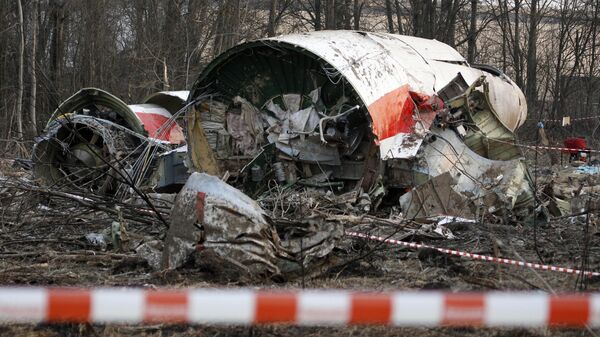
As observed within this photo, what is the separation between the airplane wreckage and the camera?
8852 mm

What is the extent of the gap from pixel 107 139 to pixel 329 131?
3628mm

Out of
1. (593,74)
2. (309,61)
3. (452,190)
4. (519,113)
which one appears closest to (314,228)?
(452,190)

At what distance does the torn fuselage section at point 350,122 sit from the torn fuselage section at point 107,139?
0.77m

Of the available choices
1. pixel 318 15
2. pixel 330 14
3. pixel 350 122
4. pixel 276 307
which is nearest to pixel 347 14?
pixel 318 15

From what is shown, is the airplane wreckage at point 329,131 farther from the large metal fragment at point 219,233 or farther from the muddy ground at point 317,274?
the large metal fragment at point 219,233

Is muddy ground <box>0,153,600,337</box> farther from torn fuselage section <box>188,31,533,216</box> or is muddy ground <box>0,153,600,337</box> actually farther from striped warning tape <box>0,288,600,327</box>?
torn fuselage section <box>188,31,533,216</box>

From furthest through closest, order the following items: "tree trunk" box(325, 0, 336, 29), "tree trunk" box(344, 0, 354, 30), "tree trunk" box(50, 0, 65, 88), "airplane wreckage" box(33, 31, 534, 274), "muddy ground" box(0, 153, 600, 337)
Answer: "tree trunk" box(344, 0, 354, 30)
"tree trunk" box(325, 0, 336, 29)
"tree trunk" box(50, 0, 65, 88)
"airplane wreckage" box(33, 31, 534, 274)
"muddy ground" box(0, 153, 600, 337)

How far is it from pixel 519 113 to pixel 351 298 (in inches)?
433

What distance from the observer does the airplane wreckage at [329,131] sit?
8852mm

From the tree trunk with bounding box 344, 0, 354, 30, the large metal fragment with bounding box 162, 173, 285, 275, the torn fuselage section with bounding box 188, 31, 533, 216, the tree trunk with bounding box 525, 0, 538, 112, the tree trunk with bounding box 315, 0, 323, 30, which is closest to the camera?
the large metal fragment with bounding box 162, 173, 285, 275

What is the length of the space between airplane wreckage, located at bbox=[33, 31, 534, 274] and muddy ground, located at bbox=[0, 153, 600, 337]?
2.10ft

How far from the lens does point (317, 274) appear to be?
5.40 meters

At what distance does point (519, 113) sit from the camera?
13.1 meters

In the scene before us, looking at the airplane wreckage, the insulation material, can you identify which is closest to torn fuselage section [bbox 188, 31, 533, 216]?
the airplane wreckage
